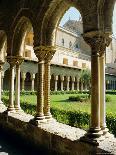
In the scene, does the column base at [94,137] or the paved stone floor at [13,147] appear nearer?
the column base at [94,137]

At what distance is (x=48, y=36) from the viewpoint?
24.2ft

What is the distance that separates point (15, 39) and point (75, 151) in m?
4.81

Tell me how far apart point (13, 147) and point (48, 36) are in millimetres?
2953

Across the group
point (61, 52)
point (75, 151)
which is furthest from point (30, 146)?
point (61, 52)

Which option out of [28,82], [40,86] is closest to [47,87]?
[40,86]

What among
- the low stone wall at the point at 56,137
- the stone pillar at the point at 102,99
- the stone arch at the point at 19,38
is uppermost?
the stone arch at the point at 19,38

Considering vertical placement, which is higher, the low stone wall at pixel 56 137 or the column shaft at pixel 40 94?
the column shaft at pixel 40 94

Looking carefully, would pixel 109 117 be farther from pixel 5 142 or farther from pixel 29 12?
pixel 29 12

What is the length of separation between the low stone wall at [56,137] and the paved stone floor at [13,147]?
19 cm

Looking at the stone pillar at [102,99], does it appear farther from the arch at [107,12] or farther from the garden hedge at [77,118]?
the garden hedge at [77,118]

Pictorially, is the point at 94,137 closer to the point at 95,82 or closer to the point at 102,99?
the point at 102,99

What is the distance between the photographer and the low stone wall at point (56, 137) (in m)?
4.94

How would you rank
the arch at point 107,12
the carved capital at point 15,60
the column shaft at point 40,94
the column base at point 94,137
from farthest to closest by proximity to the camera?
the carved capital at point 15,60, the column shaft at point 40,94, the arch at point 107,12, the column base at point 94,137

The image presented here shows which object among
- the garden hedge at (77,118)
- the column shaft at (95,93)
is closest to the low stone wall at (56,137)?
the column shaft at (95,93)
